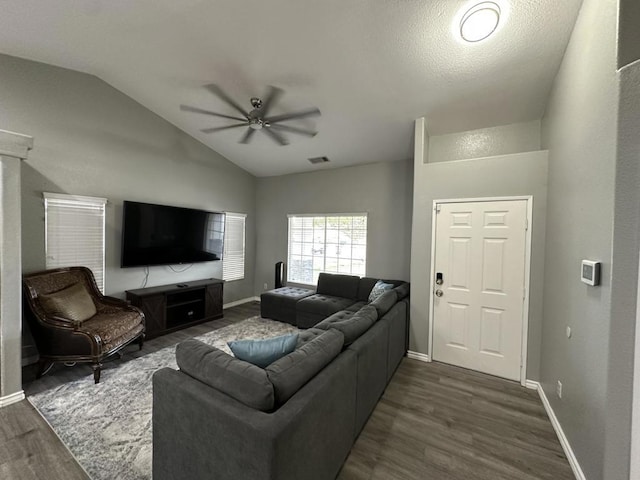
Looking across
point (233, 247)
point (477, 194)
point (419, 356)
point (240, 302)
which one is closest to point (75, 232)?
point (233, 247)

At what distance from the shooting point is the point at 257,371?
4.41ft

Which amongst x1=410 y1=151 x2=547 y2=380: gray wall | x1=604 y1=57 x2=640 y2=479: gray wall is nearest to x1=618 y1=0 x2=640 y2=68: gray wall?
x1=604 y1=57 x2=640 y2=479: gray wall

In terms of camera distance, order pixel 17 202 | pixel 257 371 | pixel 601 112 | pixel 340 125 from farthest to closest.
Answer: pixel 340 125 → pixel 17 202 → pixel 601 112 → pixel 257 371

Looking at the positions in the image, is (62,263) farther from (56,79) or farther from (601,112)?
(601,112)

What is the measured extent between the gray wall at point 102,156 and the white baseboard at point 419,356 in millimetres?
4022

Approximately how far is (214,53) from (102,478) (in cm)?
381

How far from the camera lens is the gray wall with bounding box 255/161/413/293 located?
4734 mm

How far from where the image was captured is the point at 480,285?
10.2ft

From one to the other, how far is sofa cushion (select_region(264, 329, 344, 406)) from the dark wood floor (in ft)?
2.61

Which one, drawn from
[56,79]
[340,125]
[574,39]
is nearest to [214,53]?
[340,125]

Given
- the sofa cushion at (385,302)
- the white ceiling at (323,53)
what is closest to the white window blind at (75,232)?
the white ceiling at (323,53)

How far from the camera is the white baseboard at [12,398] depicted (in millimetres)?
2305

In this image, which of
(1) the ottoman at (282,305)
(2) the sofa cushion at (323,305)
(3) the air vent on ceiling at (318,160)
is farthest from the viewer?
(3) the air vent on ceiling at (318,160)

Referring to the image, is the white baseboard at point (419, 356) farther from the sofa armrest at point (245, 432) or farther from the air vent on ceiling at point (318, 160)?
the air vent on ceiling at point (318, 160)
